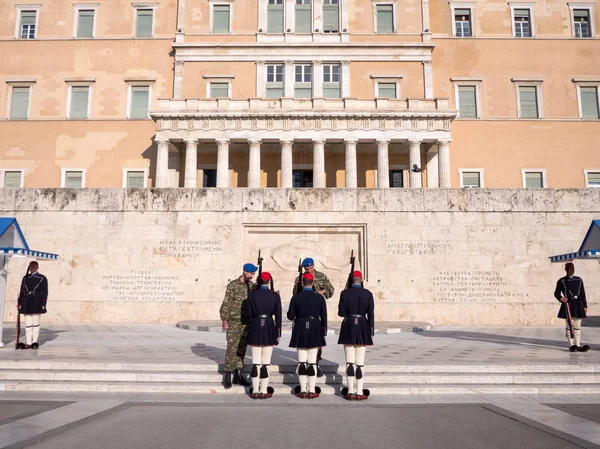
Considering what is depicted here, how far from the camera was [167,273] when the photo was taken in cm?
1738

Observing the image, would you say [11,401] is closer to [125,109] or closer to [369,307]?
[369,307]

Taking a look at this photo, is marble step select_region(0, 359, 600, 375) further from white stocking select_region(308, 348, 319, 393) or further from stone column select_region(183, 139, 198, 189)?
stone column select_region(183, 139, 198, 189)

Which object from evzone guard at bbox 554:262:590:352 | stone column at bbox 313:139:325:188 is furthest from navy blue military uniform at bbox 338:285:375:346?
stone column at bbox 313:139:325:188

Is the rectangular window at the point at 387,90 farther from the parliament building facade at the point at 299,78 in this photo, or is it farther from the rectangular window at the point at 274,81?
the rectangular window at the point at 274,81

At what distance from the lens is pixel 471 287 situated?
17156 millimetres

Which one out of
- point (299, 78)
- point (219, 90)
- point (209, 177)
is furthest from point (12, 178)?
point (299, 78)

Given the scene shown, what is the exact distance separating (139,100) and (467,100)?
25240mm

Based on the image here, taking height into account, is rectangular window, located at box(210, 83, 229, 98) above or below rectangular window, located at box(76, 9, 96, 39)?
below

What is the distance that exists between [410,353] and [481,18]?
117 feet

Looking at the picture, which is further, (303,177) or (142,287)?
(303,177)

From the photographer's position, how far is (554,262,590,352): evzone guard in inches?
428

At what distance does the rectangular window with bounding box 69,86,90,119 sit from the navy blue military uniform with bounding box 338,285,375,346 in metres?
35.3

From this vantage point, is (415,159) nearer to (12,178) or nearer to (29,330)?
(29,330)

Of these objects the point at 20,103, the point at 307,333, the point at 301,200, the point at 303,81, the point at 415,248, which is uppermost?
the point at 303,81
